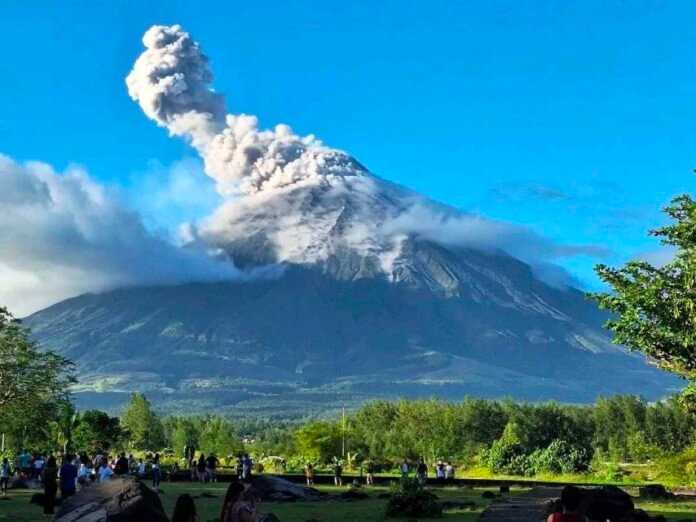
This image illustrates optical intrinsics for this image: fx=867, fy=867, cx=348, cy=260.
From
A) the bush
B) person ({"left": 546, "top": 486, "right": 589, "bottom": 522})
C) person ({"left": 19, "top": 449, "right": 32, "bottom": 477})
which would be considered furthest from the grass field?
person ({"left": 546, "top": 486, "right": 589, "bottom": 522})

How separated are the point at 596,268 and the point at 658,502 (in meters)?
7.76

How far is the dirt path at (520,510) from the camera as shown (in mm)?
18875

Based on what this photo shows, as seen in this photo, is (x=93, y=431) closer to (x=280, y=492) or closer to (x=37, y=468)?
(x=37, y=468)

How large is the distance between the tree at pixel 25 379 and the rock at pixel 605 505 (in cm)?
3269

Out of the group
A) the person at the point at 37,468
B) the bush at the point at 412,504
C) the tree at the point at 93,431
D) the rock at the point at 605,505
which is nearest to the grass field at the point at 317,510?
the bush at the point at 412,504

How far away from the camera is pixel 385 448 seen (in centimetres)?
8519

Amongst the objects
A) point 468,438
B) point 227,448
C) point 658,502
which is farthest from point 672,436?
point 658,502

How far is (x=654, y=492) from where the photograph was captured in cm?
3012

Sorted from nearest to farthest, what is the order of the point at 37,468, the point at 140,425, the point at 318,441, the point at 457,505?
the point at 457,505 → the point at 37,468 → the point at 318,441 → the point at 140,425

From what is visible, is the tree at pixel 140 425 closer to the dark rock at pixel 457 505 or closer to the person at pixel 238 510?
the dark rock at pixel 457 505

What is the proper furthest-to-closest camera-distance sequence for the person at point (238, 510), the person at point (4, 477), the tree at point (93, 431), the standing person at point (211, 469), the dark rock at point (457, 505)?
the tree at point (93, 431) → the standing person at point (211, 469) → the person at point (4, 477) → the dark rock at point (457, 505) → the person at point (238, 510)

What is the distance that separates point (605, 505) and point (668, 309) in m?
8.82

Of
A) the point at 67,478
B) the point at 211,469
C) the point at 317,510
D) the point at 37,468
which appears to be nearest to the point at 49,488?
the point at 67,478

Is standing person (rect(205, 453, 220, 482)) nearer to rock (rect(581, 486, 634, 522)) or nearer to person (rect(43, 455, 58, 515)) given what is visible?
person (rect(43, 455, 58, 515))
